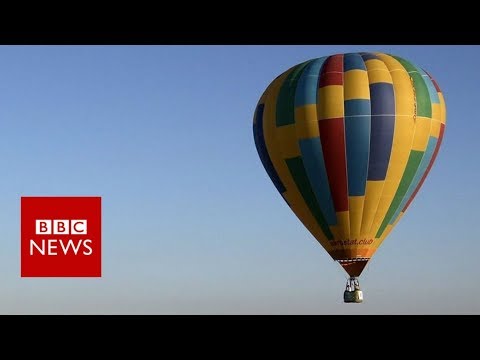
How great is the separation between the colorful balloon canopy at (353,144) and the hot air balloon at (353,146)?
3cm

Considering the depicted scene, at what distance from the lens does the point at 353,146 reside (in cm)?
3909

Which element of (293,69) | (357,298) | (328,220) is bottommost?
(357,298)

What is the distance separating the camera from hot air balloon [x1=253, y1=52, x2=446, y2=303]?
39.2 m

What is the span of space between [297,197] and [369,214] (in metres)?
2.52

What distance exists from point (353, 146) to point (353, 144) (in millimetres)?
66

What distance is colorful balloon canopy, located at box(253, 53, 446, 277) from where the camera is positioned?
129ft

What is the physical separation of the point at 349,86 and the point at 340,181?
127 inches

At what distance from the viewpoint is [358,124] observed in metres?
39.1

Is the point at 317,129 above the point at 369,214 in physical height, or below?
above

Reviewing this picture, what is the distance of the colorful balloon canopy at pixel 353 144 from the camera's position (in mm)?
39188

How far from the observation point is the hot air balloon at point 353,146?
129ft

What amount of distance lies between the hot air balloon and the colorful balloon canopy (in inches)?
1.3

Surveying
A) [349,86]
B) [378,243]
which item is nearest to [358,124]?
[349,86]

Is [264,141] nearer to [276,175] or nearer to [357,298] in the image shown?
[276,175]
